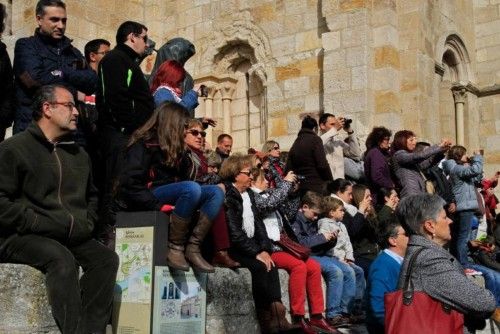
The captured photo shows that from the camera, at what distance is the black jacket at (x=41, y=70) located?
20.2ft

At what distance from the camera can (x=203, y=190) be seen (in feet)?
17.6

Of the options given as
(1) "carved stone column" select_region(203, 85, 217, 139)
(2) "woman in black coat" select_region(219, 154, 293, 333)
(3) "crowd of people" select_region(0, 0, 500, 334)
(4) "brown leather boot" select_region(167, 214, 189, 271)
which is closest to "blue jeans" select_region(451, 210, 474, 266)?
(3) "crowd of people" select_region(0, 0, 500, 334)

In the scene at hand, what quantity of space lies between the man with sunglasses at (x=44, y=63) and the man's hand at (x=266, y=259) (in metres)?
2.16

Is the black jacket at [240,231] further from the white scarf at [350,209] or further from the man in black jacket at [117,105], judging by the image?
the white scarf at [350,209]

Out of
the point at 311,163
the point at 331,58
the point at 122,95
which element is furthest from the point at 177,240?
the point at 331,58

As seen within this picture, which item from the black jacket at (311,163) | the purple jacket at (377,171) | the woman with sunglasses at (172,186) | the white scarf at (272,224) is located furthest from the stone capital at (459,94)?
the woman with sunglasses at (172,186)

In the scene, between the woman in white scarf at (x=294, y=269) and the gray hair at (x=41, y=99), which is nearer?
the gray hair at (x=41, y=99)

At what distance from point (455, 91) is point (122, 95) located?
10399 millimetres

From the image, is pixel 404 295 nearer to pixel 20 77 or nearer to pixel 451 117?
pixel 20 77

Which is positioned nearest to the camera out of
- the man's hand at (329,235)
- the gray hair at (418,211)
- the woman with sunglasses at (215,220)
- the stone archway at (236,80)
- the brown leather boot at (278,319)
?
the gray hair at (418,211)

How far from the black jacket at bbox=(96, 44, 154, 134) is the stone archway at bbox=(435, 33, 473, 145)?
383 inches

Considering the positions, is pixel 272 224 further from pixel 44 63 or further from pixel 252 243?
pixel 44 63

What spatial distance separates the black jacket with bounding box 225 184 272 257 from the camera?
6.29 metres

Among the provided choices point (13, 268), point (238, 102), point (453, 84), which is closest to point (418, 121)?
point (453, 84)
